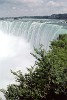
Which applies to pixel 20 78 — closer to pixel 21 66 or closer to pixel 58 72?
pixel 58 72

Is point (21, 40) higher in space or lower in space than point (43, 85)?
higher

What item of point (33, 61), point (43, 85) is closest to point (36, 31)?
point (33, 61)

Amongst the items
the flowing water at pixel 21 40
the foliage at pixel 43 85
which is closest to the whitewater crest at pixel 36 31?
the flowing water at pixel 21 40

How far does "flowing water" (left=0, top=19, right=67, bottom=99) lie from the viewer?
56.5m

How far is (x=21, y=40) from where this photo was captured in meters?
75.9

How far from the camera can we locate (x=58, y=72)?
2097cm

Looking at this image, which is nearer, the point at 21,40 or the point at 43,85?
the point at 43,85

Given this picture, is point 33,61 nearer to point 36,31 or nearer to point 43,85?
point 36,31

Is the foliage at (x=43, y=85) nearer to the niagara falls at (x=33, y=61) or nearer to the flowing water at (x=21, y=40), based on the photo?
the niagara falls at (x=33, y=61)

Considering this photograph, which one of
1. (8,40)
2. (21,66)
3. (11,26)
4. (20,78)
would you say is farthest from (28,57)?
(20,78)

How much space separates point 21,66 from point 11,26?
18591mm

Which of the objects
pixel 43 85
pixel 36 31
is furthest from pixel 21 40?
pixel 43 85

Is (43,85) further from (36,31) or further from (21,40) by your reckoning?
(21,40)

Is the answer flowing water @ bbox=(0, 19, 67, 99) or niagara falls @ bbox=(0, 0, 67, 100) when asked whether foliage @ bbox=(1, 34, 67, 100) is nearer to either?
niagara falls @ bbox=(0, 0, 67, 100)
